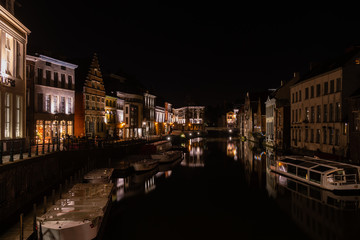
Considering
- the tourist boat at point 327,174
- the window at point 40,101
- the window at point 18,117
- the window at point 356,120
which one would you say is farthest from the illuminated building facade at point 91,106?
the window at point 356,120

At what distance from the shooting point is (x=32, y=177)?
786 inches

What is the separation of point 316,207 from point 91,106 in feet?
122

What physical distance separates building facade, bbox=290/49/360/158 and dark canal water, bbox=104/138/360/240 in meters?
9.99

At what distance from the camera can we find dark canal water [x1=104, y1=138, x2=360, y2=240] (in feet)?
54.0

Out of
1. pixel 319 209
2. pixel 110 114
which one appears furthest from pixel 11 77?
pixel 110 114

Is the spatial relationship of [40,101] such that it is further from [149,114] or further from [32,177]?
[149,114]

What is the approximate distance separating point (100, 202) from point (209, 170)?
24.4 m

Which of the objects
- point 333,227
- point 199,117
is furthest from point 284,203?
point 199,117

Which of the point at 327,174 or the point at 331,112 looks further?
the point at 331,112

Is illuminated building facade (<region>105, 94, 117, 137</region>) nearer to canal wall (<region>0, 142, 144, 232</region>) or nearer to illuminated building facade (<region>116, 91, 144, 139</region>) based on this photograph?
illuminated building facade (<region>116, 91, 144, 139</region>)

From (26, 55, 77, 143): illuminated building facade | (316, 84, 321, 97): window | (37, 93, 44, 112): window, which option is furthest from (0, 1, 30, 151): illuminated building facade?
(316, 84, 321, 97): window

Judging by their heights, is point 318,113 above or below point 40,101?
below

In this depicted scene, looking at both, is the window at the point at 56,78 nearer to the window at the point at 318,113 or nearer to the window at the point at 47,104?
the window at the point at 47,104

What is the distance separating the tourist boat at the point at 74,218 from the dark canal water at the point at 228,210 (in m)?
2.07
